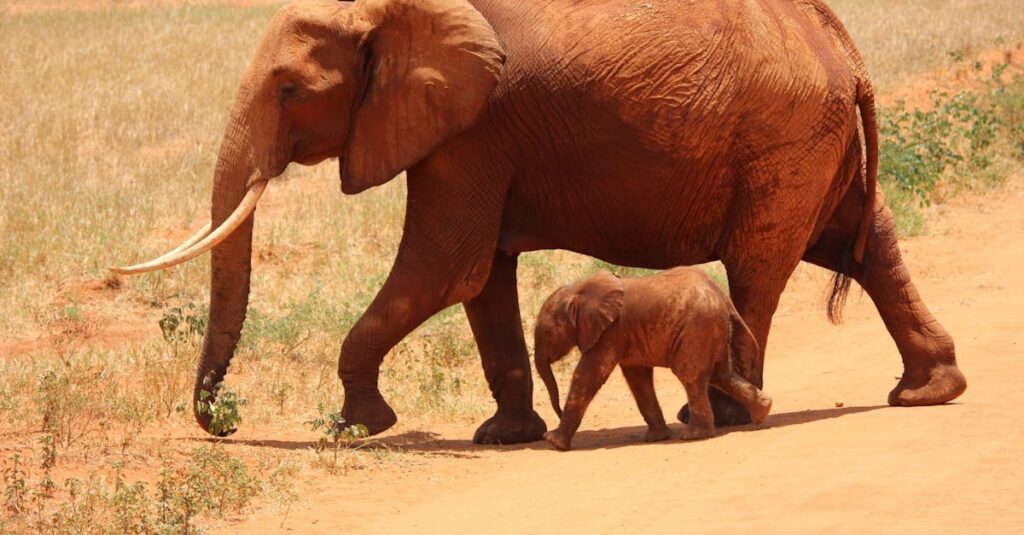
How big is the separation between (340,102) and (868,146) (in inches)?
118

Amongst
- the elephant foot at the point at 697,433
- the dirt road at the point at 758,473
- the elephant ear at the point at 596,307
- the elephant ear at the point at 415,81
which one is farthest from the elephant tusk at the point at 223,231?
the elephant foot at the point at 697,433

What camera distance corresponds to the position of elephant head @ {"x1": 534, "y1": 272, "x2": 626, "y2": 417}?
8.34 m

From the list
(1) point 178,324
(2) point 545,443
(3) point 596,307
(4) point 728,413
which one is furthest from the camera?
(1) point 178,324

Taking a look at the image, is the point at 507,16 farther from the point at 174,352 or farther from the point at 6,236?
the point at 6,236

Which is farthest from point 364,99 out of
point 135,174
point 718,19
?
point 135,174

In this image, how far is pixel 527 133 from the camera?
880cm

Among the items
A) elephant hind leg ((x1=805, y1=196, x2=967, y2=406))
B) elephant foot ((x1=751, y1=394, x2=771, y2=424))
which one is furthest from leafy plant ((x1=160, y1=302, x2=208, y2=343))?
elephant hind leg ((x1=805, y1=196, x2=967, y2=406))

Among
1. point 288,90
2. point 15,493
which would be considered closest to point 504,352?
point 288,90

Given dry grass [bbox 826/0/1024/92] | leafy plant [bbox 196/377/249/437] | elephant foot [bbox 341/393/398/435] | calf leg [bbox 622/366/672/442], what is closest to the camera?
leafy plant [bbox 196/377/249/437]

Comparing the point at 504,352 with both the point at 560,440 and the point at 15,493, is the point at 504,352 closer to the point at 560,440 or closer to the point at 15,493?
the point at 560,440

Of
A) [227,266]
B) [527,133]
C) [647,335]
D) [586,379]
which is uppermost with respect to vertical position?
[527,133]

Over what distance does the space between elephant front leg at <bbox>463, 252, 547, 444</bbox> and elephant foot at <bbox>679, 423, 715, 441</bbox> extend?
3.47 feet

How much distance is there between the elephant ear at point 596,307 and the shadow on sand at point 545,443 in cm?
62

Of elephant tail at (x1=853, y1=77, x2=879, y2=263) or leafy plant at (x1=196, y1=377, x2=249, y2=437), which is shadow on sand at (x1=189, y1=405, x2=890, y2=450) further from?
elephant tail at (x1=853, y1=77, x2=879, y2=263)
